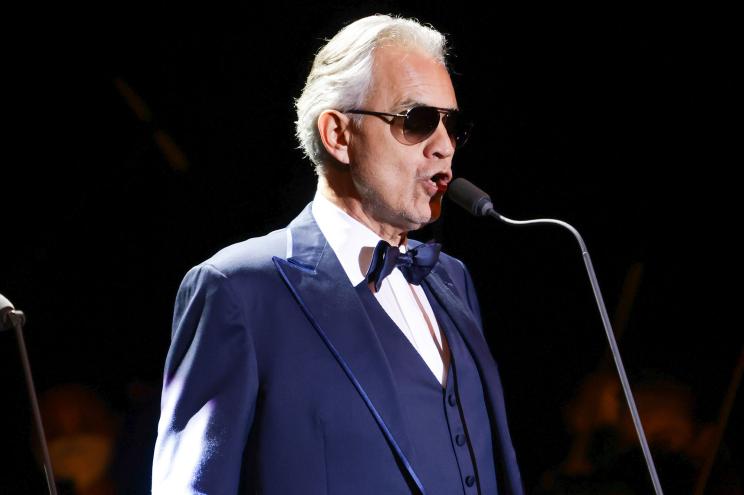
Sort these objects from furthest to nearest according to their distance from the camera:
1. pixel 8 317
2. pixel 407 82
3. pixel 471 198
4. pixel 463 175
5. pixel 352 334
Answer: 1. pixel 463 175
2. pixel 407 82
3. pixel 471 198
4. pixel 352 334
5. pixel 8 317

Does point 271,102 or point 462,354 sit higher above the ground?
point 271,102

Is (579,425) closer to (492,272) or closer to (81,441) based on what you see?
(492,272)

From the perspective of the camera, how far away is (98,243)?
2293 millimetres

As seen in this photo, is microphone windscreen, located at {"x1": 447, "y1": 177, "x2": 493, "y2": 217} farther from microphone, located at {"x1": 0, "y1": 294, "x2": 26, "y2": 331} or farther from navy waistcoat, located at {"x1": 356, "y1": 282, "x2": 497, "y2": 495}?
microphone, located at {"x1": 0, "y1": 294, "x2": 26, "y2": 331}

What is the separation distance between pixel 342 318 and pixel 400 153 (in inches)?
14.6

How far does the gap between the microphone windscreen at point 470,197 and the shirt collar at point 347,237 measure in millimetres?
182

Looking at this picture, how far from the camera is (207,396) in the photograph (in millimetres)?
1268

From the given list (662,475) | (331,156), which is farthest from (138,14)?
(662,475)

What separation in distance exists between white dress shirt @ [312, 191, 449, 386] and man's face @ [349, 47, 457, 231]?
6 centimetres

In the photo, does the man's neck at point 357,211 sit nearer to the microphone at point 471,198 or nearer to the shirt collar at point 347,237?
the shirt collar at point 347,237

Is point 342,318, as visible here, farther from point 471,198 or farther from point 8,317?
point 8,317

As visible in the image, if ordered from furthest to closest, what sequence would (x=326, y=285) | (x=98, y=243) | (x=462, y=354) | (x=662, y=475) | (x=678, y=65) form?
(x=662, y=475), (x=678, y=65), (x=98, y=243), (x=462, y=354), (x=326, y=285)

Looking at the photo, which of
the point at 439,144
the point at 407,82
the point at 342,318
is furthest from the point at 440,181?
the point at 342,318

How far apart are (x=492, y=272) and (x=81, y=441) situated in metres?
A: 1.41
